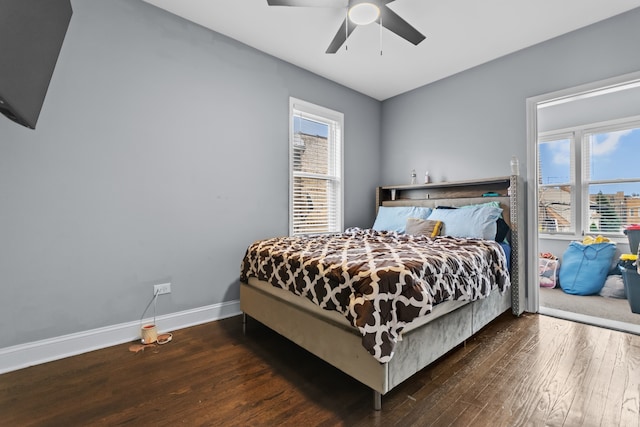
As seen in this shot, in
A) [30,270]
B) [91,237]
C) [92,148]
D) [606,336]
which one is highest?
[92,148]

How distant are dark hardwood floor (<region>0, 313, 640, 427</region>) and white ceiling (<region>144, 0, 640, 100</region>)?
2.76 meters

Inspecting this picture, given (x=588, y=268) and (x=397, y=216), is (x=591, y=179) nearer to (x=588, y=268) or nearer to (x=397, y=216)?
(x=588, y=268)

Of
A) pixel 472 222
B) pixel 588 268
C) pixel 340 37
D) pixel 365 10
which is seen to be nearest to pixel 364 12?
pixel 365 10

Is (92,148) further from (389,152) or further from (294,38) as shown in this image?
(389,152)

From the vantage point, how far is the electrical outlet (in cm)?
248

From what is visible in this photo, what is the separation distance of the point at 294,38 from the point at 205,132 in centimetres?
130

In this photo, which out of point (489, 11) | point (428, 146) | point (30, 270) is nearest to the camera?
point (30, 270)

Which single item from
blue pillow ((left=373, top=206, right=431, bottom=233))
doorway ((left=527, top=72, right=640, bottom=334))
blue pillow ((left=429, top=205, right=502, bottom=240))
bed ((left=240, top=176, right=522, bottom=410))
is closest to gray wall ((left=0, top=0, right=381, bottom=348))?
bed ((left=240, top=176, right=522, bottom=410))

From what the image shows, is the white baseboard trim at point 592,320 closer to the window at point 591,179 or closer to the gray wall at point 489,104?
the gray wall at point 489,104

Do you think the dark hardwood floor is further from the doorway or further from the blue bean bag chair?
the blue bean bag chair

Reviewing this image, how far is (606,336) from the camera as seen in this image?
2.34 m

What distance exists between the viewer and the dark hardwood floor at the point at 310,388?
1439mm

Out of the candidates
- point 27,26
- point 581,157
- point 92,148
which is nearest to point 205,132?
point 92,148

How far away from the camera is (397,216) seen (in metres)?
3.64
